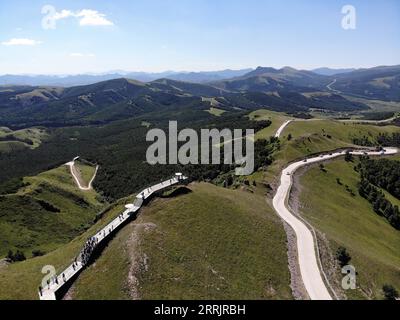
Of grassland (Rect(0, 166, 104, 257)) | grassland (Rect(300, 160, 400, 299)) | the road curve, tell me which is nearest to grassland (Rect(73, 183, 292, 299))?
the road curve

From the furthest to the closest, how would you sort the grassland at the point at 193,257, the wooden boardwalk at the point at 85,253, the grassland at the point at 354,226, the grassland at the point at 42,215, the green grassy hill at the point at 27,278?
1. the grassland at the point at 42,215
2. the grassland at the point at 354,226
3. the green grassy hill at the point at 27,278
4. the grassland at the point at 193,257
5. the wooden boardwalk at the point at 85,253

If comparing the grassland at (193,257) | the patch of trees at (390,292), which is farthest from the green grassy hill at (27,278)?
the patch of trees at (390,292)

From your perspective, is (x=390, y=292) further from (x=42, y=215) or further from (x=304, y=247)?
(x=42, y=215)

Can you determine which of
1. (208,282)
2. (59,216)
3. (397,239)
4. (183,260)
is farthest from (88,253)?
(59,216)

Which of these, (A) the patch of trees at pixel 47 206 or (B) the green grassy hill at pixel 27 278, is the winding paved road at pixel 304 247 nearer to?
(B) the green grassy hill at pixel 27 278

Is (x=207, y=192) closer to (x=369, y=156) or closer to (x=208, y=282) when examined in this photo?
(x=208, y=282)

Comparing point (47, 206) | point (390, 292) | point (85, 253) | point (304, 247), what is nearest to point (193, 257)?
point (85, 253)
